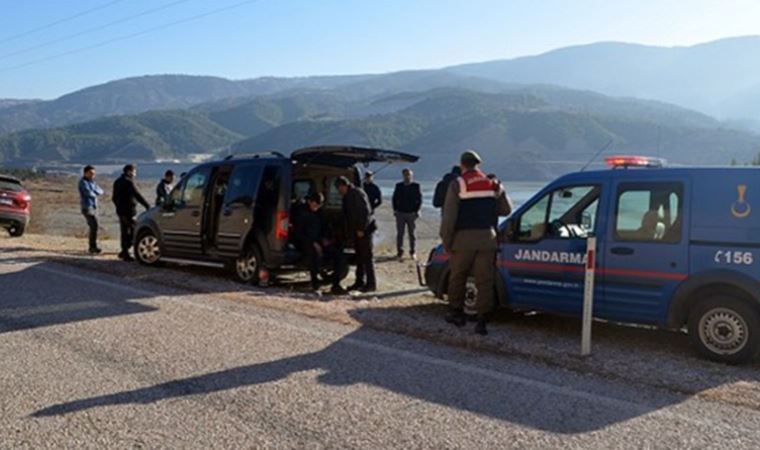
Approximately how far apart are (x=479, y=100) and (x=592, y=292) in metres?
162

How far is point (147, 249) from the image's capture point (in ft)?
41.7

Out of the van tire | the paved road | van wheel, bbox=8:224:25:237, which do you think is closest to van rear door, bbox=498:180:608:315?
the paved road

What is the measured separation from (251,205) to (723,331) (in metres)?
6.57

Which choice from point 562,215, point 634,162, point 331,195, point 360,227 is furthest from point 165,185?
point 634,162

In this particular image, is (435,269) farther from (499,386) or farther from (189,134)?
(189,134)

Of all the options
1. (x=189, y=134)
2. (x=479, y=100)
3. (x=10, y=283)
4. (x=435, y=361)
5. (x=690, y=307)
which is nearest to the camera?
(x=435, y=361)

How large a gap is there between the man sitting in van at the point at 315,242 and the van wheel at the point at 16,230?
11212mm

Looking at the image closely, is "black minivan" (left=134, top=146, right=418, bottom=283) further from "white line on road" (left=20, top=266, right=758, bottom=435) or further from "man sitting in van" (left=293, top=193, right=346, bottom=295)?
"white line on road" (left=20, top=266, right=758, bottom=435)

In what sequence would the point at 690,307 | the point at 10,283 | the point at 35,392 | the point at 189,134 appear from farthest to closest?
the point at 189,134 < the point at 10,283 < the point at 690,307 < the point at 35,392

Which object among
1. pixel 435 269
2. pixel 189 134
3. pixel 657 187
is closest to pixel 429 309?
pixel 435 269

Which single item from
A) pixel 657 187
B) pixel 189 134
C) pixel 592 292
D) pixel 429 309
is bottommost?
pixel 429 309

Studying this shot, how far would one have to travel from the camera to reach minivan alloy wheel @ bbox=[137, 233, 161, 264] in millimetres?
12625

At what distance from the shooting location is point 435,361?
612cm

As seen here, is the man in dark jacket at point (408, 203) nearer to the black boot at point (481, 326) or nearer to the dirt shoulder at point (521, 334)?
the dirt shoulder at point (521, 334)
